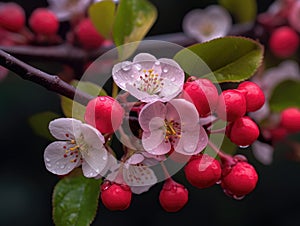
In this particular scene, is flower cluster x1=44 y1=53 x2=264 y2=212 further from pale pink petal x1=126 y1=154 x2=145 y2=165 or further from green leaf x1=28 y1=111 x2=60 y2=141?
green leaf x1=28 y1=111 x2=60 y2=141

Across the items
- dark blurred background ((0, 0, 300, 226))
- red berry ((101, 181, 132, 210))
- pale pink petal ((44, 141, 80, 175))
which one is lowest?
dark blurred background ((0, 0, 300, 226))

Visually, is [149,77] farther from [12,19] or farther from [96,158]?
[12,19]

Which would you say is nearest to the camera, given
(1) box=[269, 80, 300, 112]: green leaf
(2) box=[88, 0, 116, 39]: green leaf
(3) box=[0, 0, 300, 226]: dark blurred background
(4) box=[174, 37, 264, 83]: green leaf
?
(4) box=[174, 37, 264, 83]: green leaf

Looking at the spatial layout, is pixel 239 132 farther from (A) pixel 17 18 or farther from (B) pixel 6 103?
(B) pixel 6 103

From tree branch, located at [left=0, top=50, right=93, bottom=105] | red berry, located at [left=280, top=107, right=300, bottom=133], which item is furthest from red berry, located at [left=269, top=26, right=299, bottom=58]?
tree branch, located at [left=0, top=50, right=93, bottom=105]

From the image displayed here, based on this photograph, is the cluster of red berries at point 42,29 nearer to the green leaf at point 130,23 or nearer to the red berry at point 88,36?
the red berry at point 88,36

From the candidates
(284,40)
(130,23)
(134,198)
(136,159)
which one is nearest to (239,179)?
(136,159)

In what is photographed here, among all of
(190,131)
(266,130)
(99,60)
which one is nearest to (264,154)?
(266,130)

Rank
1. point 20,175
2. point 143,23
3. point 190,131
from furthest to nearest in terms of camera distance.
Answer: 1. point 20,175
2. point 143,23
3. point 190,131
